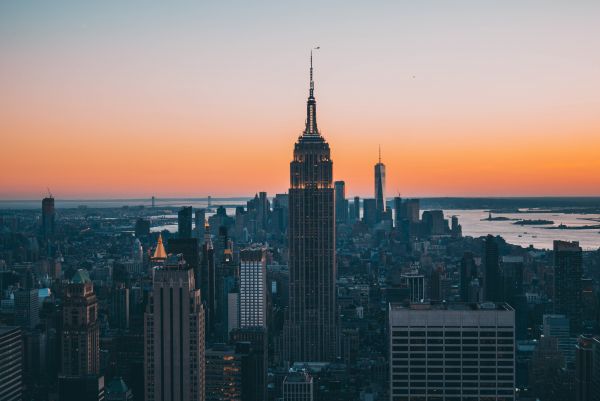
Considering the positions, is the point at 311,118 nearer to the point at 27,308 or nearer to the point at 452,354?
the point at 27,308

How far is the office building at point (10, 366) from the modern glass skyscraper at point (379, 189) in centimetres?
1902

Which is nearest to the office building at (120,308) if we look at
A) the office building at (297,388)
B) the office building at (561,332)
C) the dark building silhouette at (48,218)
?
the dark building silhouette at (48,218)

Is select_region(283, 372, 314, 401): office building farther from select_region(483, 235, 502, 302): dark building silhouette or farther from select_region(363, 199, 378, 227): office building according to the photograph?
select_region(363, 199, 378, 227): office building

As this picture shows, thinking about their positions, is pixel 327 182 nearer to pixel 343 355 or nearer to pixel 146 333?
pixel 343 355

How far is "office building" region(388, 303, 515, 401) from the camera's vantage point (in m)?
15.4

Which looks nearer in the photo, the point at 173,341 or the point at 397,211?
the point at 173,341

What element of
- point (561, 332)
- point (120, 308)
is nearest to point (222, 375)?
point (120, 308)

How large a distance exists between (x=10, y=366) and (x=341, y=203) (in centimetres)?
2509

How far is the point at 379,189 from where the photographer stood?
154 feet

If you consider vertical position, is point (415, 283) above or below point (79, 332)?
below

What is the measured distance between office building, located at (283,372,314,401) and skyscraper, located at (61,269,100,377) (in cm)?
479

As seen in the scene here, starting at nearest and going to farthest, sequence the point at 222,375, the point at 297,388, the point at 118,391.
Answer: the point at 118,391, the point at 222,375, the point at 297,388

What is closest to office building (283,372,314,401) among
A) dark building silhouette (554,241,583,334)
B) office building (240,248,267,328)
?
office building (240,248,267,328)

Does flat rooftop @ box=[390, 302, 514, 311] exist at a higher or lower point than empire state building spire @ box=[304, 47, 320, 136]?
lower
